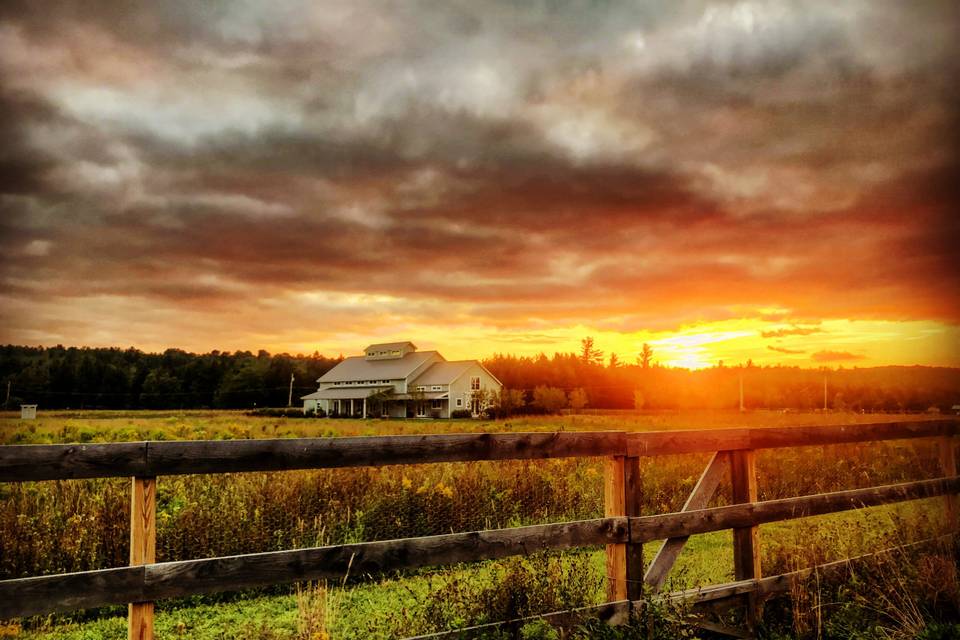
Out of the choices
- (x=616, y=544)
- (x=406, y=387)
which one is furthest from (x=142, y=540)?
(x=406, y=387)

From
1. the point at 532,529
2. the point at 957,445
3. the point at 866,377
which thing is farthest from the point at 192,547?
the point at 866,377

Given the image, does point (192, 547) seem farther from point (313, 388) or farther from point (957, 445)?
point (313, 388)

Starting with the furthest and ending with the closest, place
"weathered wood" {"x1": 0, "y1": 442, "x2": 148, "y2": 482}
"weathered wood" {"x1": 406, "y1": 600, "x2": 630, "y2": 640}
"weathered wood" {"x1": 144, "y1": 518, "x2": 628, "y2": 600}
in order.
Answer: "weathered wood" {"x1": 406, "y1": 600, "x2": 630, "y2": 640} → "weathered wood" {"x1": 144, "y1": 518, "x2": 628, "y2": 600} → "weathered wood" {"x1": 0, "y1": 442, "x2": 148, "y2": 482}

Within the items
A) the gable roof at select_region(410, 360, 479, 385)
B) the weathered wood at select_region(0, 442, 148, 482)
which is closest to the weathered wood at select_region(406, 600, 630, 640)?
the weathered wood at select_region(0, 442, 148, 482)

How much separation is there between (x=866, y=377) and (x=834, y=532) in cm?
11195

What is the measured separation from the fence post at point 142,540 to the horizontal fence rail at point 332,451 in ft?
0.30

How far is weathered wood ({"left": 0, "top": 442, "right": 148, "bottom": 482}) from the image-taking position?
3.38 m

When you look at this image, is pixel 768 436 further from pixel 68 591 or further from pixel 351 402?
pixel 351 402

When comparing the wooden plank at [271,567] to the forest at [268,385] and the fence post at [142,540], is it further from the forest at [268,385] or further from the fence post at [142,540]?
the forest at [268,385]

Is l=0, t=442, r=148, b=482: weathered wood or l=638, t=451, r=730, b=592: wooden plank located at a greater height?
l=0, t=442, r=148, b=482: weathered wood

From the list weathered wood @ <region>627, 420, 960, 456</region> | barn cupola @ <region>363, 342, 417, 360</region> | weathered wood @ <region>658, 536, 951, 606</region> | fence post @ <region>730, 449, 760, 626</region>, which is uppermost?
barn cupola @ <region>363, 342, 417, 360</region>

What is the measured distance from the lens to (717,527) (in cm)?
540

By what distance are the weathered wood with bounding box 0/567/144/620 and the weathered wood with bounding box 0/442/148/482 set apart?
0.48m

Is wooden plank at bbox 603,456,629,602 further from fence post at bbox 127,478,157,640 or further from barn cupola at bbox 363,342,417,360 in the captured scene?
barn cupola at bbox 363,342,417,360
